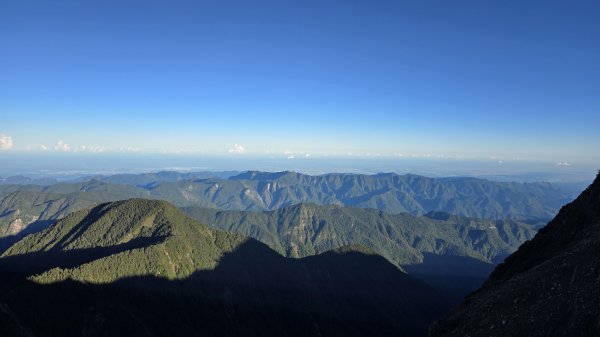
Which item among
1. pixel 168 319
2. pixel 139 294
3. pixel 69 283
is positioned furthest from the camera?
pixel 139 294

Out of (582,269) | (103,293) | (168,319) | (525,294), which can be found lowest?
(168,319)

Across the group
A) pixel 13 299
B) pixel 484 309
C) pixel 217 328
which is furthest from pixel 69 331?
pixel 484 309

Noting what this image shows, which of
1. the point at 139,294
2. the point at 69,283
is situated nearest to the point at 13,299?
the point at 69,283

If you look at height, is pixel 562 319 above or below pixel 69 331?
above

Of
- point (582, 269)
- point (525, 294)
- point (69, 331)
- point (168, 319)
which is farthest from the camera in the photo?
point (168, 319)

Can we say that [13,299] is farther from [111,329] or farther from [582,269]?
[582,269]

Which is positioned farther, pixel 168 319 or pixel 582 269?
pixel 168 319

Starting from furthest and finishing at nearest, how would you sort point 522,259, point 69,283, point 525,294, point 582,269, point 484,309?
point 69,283, point 522,259, point 484,309, point 525,294, point 582,269

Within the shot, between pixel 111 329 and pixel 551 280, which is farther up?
pixel 551 280

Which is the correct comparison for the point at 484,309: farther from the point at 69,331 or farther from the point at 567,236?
the point at 69,331
